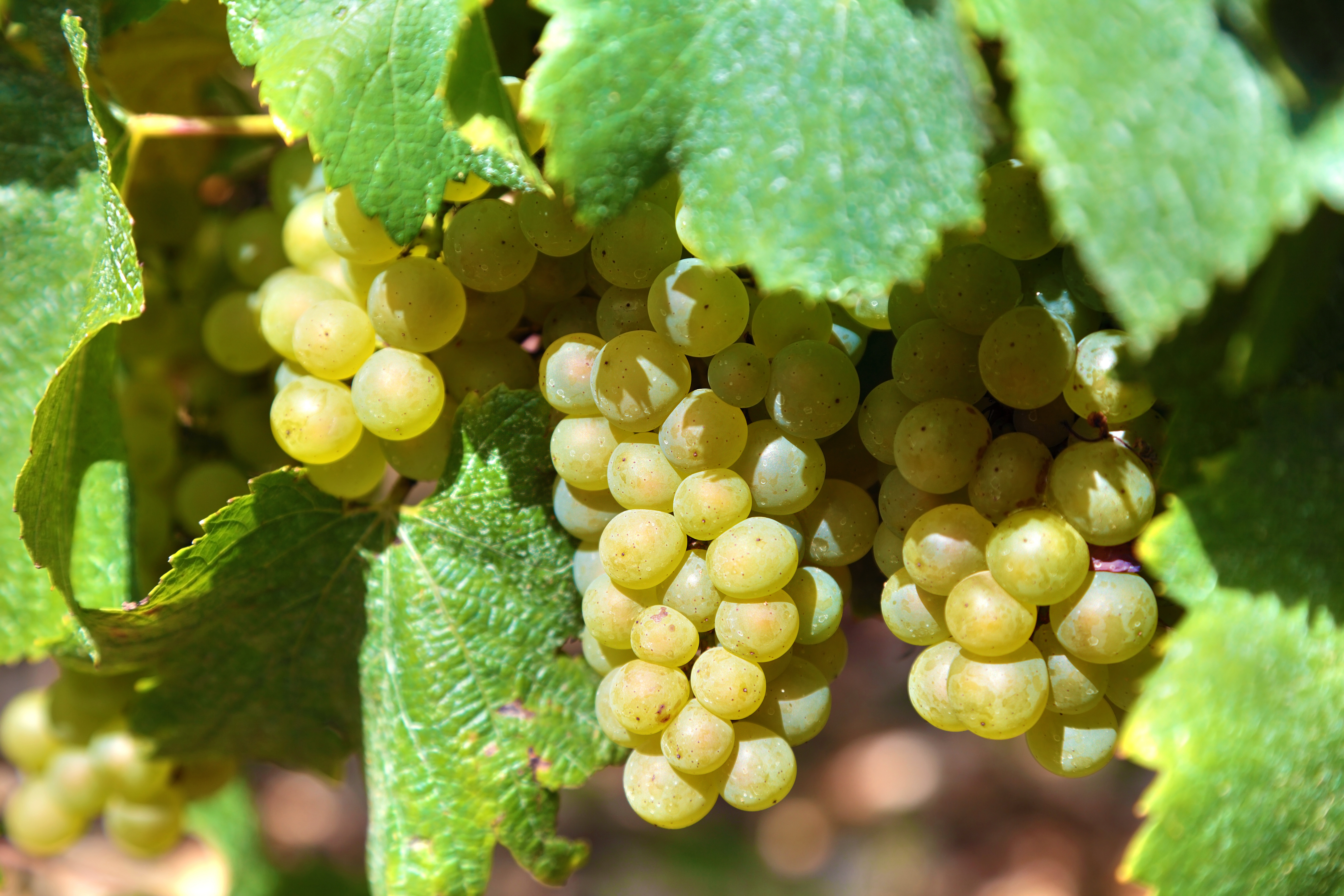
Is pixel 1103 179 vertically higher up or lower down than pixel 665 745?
higher up

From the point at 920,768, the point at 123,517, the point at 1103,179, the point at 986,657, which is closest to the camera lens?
the point at 1103,179

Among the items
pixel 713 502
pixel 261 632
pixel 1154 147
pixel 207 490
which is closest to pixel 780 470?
pixel 713 502

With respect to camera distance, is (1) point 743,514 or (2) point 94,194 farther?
(2) point 94,194

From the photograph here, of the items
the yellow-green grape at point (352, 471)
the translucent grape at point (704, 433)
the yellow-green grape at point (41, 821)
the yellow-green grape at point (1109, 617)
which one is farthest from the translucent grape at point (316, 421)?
the yellow-green grape at point (41, 821)

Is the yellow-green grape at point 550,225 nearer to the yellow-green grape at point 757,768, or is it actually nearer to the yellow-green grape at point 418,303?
the yellow-green grape at point 418,303

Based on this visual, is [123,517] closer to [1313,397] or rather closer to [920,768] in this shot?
[1313,397]

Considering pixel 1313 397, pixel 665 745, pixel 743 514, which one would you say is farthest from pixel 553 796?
pixel 1313 397

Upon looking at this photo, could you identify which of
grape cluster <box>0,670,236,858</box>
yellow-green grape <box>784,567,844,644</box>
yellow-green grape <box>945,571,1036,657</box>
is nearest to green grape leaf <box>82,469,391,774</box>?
grape cluster <box>0,670,236,858</box>
